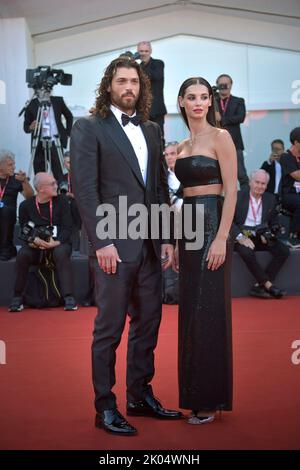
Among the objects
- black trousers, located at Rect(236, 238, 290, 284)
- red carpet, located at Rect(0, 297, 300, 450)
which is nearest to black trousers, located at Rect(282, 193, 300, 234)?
black trousers, located at Rect(236, 238, 290, 284)

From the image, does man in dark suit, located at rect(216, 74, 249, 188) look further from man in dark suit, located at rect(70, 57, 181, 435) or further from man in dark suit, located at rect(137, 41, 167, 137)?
man in dark suit, located at rect(70, 57, 181, 435)

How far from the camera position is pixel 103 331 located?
3.33 meters

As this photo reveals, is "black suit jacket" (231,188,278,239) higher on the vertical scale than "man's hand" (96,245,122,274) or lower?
higher

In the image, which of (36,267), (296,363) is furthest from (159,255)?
(36,267)

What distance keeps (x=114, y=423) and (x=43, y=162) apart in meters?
5.41

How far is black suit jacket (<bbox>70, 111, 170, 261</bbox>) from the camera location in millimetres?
3281

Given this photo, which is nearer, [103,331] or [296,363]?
[103,331]

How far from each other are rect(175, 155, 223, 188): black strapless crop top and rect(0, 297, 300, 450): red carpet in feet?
3.34

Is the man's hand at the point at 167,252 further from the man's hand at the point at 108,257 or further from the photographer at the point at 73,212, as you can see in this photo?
the photographer at the point at 73,212

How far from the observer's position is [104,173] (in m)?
3.35

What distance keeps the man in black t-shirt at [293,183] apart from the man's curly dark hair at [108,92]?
3731 mm

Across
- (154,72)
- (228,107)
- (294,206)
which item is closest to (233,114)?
(228,107)
